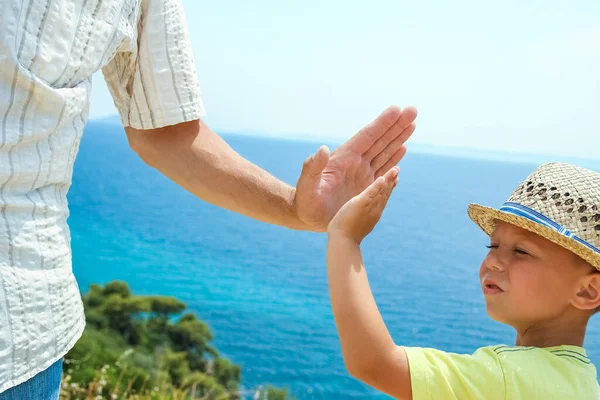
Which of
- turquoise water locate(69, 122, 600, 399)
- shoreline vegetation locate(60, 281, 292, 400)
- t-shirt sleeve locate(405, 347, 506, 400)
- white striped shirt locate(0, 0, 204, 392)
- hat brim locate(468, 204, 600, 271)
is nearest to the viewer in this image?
white striped shirt locate(0, 0, 204, 392)

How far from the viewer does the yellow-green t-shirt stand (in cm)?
108

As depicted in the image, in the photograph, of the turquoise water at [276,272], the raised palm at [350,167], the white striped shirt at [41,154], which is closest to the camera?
the white striped shirt at [41,154]

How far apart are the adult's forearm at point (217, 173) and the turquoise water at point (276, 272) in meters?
12.8

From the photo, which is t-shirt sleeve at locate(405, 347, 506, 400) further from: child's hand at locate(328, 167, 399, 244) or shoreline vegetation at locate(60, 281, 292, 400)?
shoreline vegetation at locate(60, 281, 292, 400)

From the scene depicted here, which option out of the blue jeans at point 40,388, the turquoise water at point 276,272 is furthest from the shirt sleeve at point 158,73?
the turquoise water at point 276,272

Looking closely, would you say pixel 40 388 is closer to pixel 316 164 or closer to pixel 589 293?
pixel 316 164

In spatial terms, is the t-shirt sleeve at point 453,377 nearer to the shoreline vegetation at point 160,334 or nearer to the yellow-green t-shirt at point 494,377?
the yellow-green t-shirt at point 494,377

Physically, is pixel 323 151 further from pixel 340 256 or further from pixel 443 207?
pixel 443 207

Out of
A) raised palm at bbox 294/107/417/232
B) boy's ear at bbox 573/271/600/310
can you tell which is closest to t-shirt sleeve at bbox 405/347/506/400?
boy's ear at bbox 573/271/600/310

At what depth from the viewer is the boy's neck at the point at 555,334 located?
124cm

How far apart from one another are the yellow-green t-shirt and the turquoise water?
42.5 feet

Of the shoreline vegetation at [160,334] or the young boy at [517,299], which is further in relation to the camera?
the shoreline vegetation at [160,334]

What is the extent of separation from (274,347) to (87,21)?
20.6 metres

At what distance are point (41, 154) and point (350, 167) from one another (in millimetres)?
660
